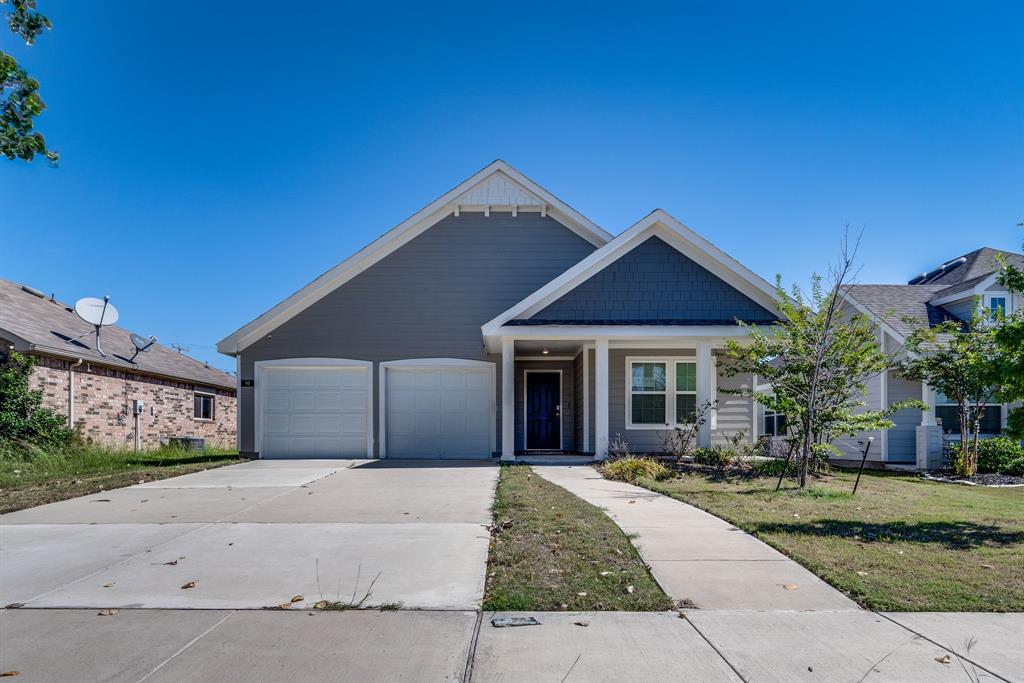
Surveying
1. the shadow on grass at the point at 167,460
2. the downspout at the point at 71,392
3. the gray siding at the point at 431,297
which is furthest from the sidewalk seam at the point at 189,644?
the downspout at the point at 71,392

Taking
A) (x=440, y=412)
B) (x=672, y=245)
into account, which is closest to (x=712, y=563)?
(x=672, y=245)

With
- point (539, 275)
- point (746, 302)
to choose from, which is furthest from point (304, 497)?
point (746, 302)

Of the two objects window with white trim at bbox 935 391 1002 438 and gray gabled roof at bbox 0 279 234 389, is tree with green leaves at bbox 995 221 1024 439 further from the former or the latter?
gray gabled roof at bbox 0 279 234 389

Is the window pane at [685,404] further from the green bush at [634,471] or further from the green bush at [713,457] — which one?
the green bush at [634,471]

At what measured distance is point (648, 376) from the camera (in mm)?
16109

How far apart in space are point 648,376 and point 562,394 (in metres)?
2.59

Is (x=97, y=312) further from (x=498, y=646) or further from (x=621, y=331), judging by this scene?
(x=498, y=646)

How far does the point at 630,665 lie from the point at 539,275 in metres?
13.5

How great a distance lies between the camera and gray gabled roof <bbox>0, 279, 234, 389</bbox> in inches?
601

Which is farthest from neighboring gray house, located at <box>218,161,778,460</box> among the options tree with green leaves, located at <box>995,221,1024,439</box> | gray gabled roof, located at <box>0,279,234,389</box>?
tree with green leaves, located at <box>995,221,1024,439</box>

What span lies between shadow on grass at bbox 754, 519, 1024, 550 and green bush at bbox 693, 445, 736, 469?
5669mm

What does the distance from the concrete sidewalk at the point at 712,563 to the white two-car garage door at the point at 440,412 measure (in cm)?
761

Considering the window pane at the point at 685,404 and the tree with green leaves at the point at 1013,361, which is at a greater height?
the tree with green leaves at the point at 1013,361

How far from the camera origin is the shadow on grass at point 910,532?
21.3 ft
